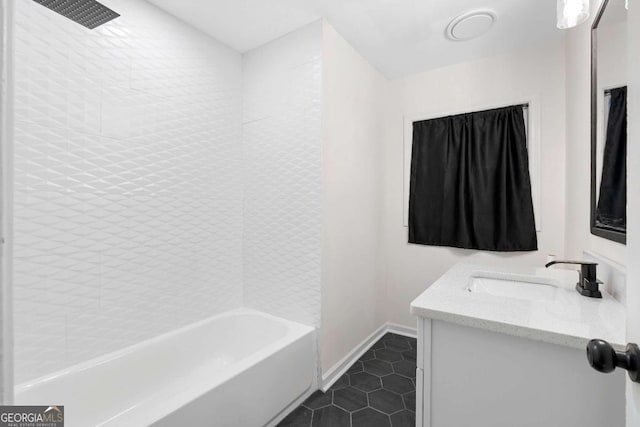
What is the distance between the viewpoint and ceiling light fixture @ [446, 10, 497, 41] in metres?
1.91

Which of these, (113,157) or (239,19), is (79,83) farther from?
(239,19)

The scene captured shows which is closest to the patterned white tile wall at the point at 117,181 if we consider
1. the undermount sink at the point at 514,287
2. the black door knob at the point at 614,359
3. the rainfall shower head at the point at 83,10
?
the rainfall shower head at the point at 83,10

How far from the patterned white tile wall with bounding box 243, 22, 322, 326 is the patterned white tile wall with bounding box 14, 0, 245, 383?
7.0 inches

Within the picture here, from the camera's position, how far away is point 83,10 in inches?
47.7

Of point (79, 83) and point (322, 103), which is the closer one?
point (79, 83)

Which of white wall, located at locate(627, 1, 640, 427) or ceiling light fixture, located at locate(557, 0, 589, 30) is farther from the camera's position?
ceiling light fixture, located at locate(557, 0, 589, 30)

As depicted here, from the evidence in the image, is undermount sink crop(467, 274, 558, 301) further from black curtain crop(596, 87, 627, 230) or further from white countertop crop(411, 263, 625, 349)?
black curtain crop(596, 87, 627, 230)

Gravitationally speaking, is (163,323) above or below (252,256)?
below

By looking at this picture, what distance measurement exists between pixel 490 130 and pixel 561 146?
0.49 meters

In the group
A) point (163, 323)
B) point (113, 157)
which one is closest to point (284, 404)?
point (163, 323)

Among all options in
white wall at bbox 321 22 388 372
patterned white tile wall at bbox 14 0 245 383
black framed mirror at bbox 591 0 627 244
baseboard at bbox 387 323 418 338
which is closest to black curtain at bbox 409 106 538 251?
white wall at bbox 321 22 388 372

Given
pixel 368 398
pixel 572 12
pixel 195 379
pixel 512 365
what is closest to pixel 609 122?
pixel 572 12

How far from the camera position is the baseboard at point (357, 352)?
2.02 meters

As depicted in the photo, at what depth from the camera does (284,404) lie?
1675 mm
